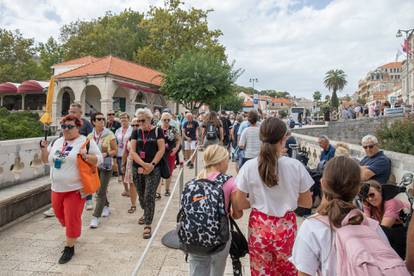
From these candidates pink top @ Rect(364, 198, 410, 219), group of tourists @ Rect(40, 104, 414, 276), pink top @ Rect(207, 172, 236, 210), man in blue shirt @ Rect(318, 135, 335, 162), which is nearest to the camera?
group of tourists @ Rect(40, 104, 414, 276)

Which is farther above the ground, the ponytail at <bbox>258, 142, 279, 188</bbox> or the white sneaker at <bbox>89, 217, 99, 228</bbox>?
the ponytail at <bbox>258, 142, 279, 188</bbox>

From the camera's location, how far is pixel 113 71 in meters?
24.3

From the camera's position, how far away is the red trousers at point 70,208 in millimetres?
3992

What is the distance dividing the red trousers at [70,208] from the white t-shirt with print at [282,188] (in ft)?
8.17

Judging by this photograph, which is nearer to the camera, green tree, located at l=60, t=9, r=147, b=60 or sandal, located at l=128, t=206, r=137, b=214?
sandal, located at l=128, t=206, r=137, b=214

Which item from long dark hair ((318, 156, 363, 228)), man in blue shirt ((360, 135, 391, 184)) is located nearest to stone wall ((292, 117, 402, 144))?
man in blue shirt ((360, 135, 391, 184))

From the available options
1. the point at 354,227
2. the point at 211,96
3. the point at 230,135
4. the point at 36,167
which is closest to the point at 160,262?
the point at 354,227

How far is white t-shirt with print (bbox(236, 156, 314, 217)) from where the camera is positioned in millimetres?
2422

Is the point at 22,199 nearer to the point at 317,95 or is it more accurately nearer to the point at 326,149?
the point at 326,149

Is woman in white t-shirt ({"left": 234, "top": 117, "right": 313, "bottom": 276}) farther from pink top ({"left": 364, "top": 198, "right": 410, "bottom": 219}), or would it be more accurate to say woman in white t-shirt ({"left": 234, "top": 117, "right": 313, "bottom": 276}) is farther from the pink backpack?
pink top ({"left": 364, "top": 198, "right": 410, "bottom": 219})

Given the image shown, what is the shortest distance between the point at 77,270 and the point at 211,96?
766 inches

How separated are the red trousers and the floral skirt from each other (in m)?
2.49

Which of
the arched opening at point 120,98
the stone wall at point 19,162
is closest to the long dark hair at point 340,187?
the stone wall at point 19,162

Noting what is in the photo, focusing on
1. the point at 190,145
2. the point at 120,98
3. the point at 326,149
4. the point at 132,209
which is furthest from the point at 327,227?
the point at 120,98
